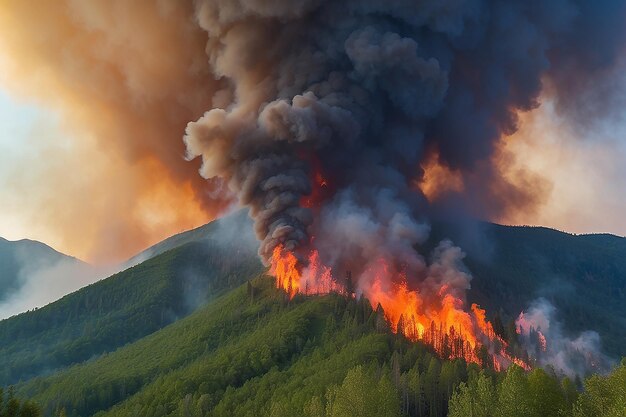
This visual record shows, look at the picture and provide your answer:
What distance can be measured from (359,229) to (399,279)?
50.6ft

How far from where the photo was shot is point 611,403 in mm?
54438

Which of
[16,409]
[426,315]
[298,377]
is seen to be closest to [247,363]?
[298,377]

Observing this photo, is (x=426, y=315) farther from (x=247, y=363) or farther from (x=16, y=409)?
(x=16, y=409)

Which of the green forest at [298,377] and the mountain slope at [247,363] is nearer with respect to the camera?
the green forest at [298,377]

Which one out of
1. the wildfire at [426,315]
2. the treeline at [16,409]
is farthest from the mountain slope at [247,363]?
the treeline at [16,409]

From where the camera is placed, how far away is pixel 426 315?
130m

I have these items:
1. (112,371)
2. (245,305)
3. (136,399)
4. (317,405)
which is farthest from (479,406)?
(112,371)

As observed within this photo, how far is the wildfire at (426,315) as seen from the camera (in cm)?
11956

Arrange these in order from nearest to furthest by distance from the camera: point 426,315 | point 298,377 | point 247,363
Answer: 1. point 298,377
2. point 247,363
3. point 426,315

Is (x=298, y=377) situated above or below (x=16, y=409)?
above

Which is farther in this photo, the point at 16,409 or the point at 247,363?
the point at 247,363

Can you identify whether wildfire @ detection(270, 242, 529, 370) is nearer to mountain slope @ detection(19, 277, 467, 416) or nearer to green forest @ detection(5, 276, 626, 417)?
green forest @ detection(5, 276, 626, 417)

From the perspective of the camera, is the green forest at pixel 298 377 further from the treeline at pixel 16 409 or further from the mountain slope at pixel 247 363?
the treeline at pixel 16 409

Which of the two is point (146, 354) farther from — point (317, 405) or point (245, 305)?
point (317, 405)
